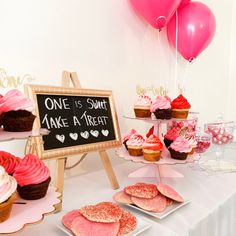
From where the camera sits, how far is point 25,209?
1.93 ft

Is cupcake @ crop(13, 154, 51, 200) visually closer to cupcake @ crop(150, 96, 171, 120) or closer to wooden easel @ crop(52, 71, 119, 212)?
wooden easel @ crop(52, 71, 119, 212)

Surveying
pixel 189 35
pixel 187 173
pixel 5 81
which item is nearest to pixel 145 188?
pixel 187 173

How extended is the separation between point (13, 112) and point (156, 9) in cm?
96

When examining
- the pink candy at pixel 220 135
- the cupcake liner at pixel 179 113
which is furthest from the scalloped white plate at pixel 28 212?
the pink candy at pixel 220 135

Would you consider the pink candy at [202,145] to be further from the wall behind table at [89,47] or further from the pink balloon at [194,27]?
the pink balloon at [194,27]

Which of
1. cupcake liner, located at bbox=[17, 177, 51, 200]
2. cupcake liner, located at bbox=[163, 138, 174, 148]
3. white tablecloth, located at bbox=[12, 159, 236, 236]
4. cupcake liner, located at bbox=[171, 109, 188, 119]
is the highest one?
cupcake liner, located at bbox=[171, 109, 188, 119]

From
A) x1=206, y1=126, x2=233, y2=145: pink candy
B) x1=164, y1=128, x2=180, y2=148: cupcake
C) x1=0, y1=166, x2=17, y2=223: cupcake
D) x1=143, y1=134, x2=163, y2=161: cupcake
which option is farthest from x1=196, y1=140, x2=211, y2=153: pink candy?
x1=0, y1=166, x2=17, y2=223: cupcake

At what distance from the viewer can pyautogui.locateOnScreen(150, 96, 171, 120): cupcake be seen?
1105 mm

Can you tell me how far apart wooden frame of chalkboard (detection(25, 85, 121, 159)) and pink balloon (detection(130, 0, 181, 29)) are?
1.70ft

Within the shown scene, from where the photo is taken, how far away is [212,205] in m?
0.94

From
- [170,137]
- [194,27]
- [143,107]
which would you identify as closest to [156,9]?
[194,27]

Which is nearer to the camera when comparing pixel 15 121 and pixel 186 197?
pixel 15 121

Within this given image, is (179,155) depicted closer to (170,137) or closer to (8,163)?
(170,137)

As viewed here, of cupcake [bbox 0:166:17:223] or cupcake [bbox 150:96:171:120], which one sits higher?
cupcake [bbox 150:96:171:120]
